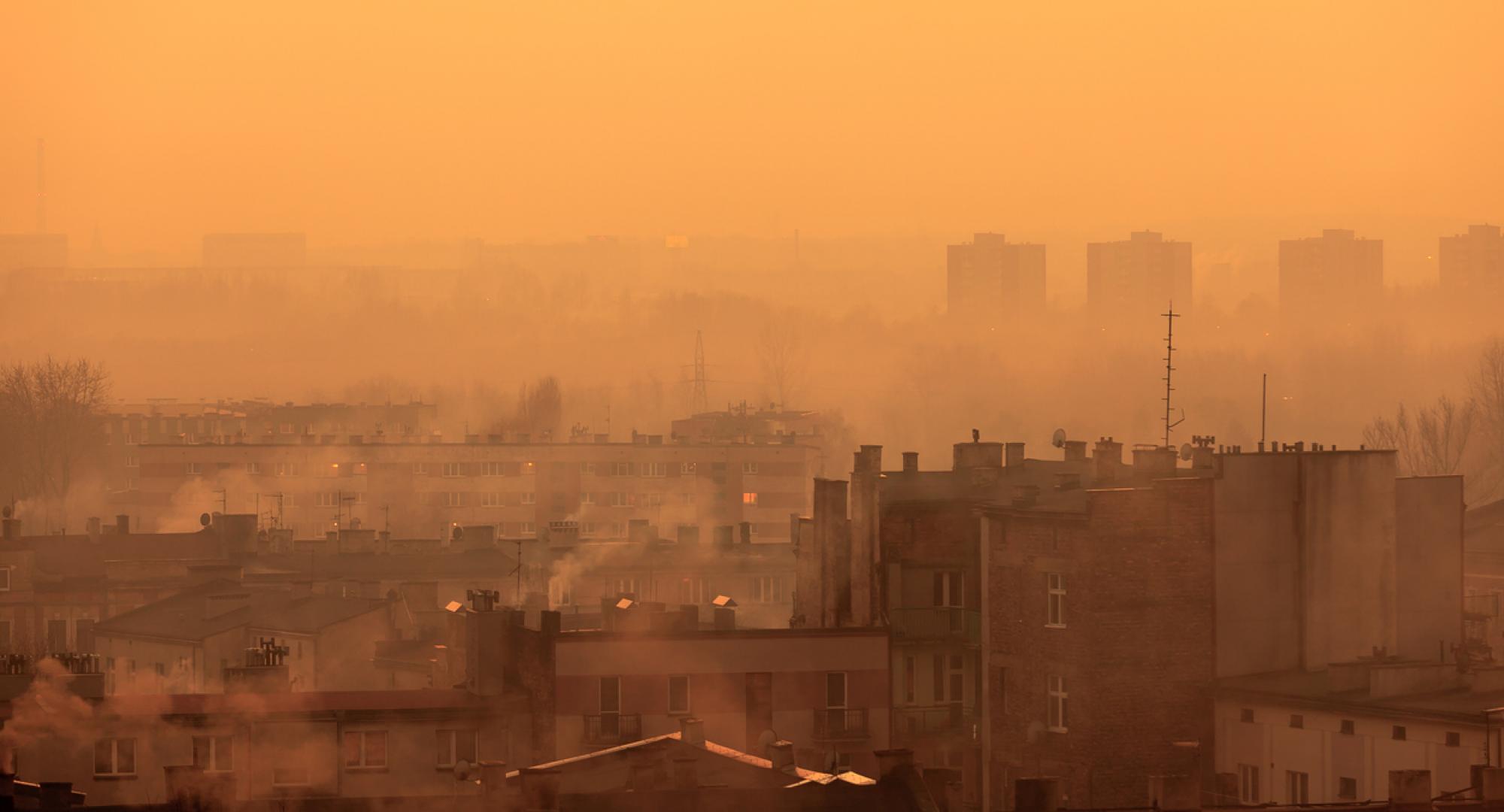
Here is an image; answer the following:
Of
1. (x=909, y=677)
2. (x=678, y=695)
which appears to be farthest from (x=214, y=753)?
(x=909, y=677)

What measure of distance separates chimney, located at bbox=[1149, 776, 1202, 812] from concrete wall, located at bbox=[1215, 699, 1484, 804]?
3.95 meters

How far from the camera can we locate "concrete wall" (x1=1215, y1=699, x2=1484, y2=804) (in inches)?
1507

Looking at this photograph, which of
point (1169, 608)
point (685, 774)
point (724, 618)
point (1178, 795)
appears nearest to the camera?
point (1178, 795)

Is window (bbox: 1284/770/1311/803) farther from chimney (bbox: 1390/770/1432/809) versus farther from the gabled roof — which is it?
the gabled roof

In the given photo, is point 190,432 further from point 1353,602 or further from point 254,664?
point 1353,602

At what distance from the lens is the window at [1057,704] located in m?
44.4

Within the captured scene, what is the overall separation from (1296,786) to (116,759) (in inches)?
810

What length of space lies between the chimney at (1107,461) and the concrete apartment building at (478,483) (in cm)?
9622

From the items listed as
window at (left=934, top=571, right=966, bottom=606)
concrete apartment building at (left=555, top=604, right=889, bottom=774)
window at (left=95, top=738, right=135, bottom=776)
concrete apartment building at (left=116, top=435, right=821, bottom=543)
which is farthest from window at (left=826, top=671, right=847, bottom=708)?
concrete apartment building at (left=116, top=435, right=821, bottom=543)

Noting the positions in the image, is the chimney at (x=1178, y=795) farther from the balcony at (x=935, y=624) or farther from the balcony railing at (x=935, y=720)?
the balcony at (x=935, y=624)

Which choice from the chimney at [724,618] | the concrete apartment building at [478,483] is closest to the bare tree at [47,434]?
the concrete apartment building at [478,483]

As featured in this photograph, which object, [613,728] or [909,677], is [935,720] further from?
[613,728]

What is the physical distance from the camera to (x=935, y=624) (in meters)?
50.4

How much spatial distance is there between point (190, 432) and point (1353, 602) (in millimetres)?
138626
